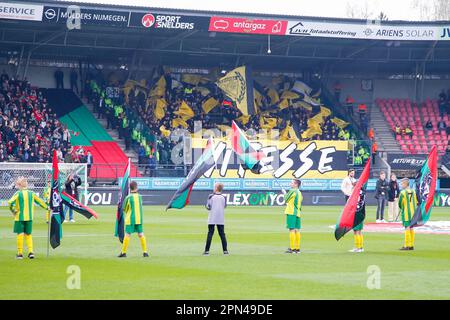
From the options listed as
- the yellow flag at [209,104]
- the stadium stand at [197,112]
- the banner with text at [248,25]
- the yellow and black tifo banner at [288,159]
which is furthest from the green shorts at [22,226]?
the yellow flag at [209,104]

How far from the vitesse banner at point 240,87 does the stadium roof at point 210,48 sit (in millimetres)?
1493

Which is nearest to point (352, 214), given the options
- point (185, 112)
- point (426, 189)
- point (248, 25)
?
point (426, 189)

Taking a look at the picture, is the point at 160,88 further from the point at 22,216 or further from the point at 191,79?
the point at 22,216

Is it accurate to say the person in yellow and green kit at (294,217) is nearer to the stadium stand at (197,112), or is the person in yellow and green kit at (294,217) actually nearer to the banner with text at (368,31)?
the stadium stand at (197,112)

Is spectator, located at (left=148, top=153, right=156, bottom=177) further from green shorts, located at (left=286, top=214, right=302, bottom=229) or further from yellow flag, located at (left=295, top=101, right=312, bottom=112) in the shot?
green shorts, located at (left=286, top=214, right=302, bottom=229)

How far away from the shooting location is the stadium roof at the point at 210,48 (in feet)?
184

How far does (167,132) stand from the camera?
57969mm

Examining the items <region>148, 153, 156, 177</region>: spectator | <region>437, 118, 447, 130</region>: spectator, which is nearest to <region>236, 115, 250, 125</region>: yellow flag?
<region>148, 153, 156, 177</region>: spectator

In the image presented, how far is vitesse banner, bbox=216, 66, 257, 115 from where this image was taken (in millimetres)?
61031

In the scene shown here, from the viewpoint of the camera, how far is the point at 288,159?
56.1m

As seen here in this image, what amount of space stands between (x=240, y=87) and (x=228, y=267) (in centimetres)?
4209

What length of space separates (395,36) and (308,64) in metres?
9.01

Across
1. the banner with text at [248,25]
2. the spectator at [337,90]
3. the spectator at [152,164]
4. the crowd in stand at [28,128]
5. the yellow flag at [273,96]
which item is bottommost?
the spectator at [152,164]
